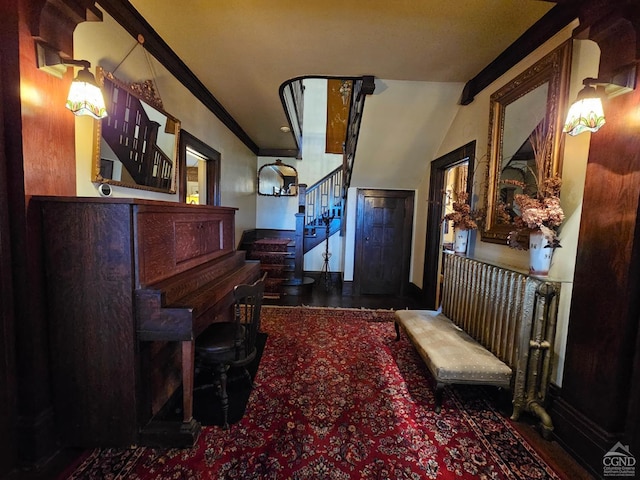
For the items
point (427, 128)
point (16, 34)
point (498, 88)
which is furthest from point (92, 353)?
point (427, 128)

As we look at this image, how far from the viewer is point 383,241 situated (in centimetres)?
491

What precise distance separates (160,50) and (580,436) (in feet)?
13.4

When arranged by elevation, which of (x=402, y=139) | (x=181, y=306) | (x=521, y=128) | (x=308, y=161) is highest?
(x=308, y=161)

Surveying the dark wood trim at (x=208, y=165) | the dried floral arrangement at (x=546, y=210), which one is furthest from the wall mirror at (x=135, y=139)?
the dried floral arrangement at (x=546, y=210)

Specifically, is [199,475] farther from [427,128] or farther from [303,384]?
[427,128]

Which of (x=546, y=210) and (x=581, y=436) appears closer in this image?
(x=581, y=436)

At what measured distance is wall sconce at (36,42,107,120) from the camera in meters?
1.41

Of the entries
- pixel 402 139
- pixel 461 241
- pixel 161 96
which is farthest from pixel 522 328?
pixel 161 96

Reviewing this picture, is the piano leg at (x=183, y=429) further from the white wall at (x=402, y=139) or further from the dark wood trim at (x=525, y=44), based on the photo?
the white wall at (x=402, y=139)

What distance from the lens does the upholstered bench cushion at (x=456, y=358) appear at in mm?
1891

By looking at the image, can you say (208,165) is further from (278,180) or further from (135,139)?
(278,180)

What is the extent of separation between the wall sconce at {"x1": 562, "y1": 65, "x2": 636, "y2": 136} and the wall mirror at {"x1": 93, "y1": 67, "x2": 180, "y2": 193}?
283 cm

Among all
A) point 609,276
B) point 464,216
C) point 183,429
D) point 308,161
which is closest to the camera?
point 609,276

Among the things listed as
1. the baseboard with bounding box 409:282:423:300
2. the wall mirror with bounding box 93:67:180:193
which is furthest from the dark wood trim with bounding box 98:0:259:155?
the baseboard with bounding box 409:282:423:300
